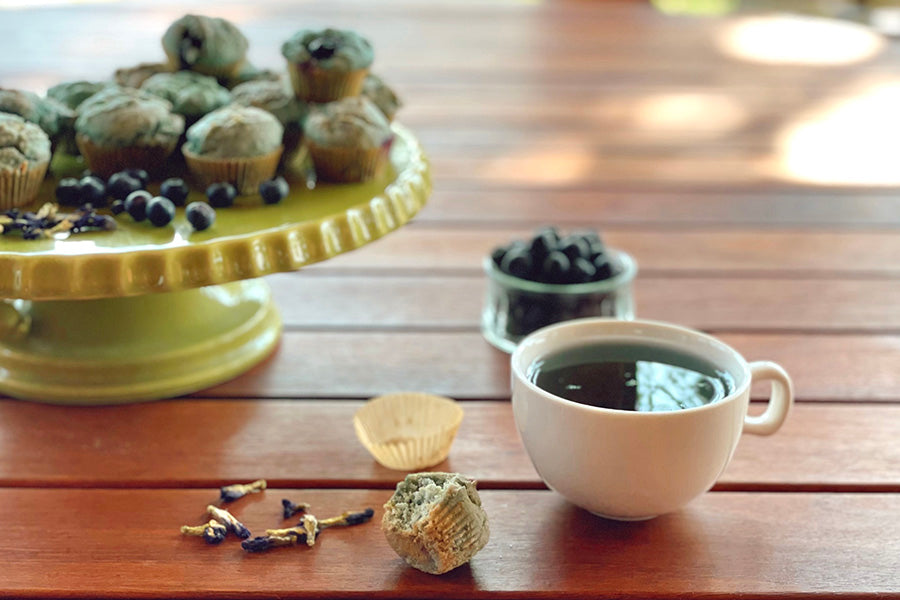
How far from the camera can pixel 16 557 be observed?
2.12 feet

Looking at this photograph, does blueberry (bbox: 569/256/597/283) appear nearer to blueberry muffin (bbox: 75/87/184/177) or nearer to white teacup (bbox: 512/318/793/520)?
white teacup (bbox: 512/318/793/520)

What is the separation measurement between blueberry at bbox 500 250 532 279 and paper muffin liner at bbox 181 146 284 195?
0.23 m

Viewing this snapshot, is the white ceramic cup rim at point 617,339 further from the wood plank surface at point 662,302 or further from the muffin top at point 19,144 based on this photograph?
the muffin top at point 19,144

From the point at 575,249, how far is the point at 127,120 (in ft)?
1.35

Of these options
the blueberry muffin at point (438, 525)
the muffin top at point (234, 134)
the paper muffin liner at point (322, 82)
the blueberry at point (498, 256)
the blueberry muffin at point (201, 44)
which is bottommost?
the blueberry muffin at point (438, 525)

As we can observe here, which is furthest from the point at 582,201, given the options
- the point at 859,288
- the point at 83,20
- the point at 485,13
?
the point at 83,20

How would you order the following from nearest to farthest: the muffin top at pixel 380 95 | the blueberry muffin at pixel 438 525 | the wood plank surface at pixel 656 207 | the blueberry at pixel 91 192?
the blueberry muffin at pixel 438 525 < the blueberry at pixel 91 192 < the muffin top at pixel 380 95 < the wood plank surface at pixel 656 207

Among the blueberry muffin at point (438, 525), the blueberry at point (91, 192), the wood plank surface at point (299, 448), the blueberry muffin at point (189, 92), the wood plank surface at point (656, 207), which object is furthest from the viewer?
the wood plank surface at point (656, 207)

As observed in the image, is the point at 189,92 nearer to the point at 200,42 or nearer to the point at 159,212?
the point at 200,42

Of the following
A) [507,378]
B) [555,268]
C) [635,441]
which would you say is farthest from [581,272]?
[635,441]

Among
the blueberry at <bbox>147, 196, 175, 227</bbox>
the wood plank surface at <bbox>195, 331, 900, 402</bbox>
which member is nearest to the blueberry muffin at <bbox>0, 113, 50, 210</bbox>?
the blueberry at <bbox>147, 196, 175, 227</bbox>

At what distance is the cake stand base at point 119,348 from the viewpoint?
0.85 metres

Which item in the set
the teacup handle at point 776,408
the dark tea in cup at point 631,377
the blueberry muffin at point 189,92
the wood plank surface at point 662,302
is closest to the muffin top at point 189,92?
the blueberry muffin at point 189,92

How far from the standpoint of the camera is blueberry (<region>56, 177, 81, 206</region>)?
2.80 ft
